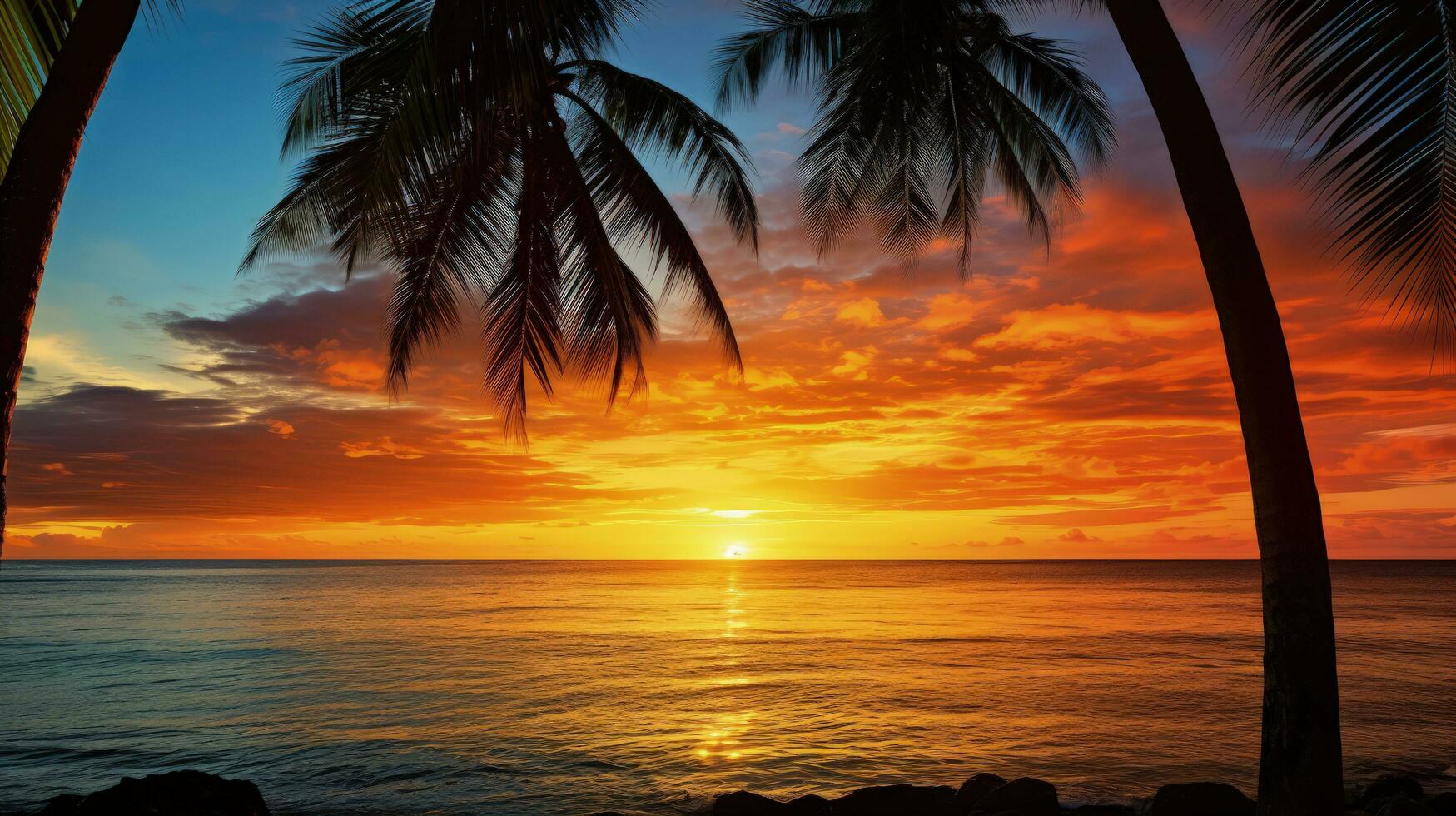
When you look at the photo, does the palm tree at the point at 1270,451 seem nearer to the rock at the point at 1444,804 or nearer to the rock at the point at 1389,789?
the rock at the point at 1444,804

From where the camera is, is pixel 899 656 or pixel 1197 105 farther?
Result: pixel 899 656

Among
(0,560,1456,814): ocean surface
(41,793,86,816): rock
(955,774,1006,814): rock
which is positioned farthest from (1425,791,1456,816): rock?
(41,793,86,816): rock

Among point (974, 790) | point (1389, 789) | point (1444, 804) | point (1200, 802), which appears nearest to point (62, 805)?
point (974, 790)

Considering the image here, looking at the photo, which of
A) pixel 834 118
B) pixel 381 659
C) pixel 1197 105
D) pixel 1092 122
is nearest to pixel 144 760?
pixel 381 659

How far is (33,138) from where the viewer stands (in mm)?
4184

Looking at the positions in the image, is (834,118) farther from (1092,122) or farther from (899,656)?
(899,656)

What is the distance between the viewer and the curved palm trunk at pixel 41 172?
160 inches

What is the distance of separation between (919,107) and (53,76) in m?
7.16

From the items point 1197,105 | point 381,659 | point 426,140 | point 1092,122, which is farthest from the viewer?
point 381,659

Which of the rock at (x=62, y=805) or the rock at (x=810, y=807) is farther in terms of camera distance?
the rock at (x=810, y=807)

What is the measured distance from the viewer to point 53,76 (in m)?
4.32

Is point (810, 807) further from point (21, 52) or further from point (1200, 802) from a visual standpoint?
point (21, 52)

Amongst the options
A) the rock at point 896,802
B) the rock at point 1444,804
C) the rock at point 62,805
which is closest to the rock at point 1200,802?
the rock at point 1444,804

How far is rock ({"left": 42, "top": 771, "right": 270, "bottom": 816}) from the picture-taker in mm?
7094
